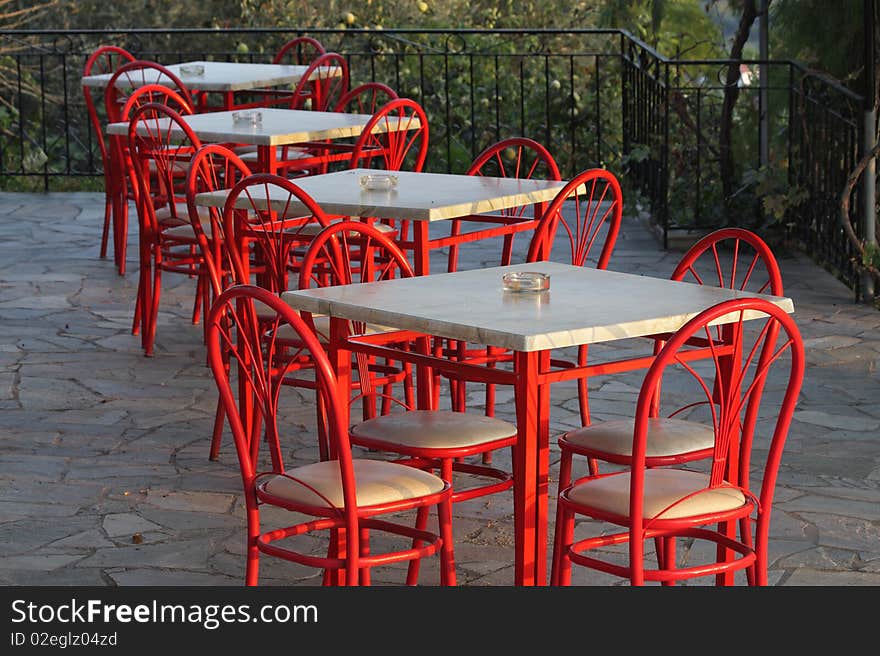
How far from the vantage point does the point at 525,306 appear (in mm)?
3414

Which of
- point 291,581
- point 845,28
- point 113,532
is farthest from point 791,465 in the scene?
point 845,28

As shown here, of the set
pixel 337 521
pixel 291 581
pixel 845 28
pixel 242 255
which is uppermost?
pixel 845 28

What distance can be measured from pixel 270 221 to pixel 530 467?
1795 mm

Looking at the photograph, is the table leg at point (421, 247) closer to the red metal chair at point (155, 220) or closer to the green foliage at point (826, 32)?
the red metal chair at point (155, 220)

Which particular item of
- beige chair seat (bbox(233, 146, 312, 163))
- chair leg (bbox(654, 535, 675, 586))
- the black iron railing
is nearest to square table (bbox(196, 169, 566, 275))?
chair leg (bbox(654, 535, 675, 586))

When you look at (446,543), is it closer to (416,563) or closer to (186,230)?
(416,563)

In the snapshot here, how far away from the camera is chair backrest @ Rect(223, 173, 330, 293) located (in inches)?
178

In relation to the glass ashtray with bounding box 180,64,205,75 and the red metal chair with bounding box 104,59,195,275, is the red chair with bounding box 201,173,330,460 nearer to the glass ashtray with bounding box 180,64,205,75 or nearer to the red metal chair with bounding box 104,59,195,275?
the red metal chair with bounding box 104,59,195,275

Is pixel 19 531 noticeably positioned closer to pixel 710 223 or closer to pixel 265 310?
pixel 265 310

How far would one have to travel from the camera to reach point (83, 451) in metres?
5.08

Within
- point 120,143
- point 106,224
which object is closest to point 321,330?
point 120,143

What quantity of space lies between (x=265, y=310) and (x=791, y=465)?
1.73 metres

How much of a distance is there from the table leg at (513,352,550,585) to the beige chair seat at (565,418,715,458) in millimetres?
313

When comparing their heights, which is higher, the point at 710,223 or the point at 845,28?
the point at 845,28
